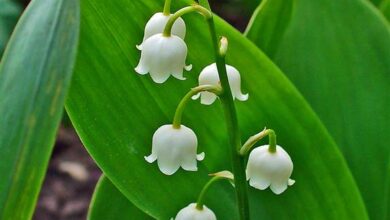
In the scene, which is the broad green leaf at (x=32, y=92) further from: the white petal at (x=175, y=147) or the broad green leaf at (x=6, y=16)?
the broad green leaf at (x=6, y=16)

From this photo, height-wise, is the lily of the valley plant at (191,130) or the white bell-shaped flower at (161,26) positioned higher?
the white bell-shaped flower at (161,26)

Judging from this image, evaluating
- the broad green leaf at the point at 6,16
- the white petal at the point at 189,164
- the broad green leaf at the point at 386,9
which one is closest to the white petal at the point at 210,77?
the white petal at the point at 189,164

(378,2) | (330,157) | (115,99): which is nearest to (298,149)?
(330,157)

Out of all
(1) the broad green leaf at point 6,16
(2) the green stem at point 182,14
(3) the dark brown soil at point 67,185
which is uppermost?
(2) the green stem at point 182,14

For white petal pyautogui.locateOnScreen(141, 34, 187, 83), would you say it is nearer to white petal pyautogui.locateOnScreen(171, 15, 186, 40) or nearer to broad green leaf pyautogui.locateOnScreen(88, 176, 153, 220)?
white petal pyautogui.locateOnScreen(171, 15, 186, 40)

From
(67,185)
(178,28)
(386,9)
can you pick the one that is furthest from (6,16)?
(178,28)

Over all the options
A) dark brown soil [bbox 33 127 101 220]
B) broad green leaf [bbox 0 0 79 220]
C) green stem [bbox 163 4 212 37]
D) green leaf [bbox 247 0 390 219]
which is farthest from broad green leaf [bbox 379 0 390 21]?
dark brown soil [bbox 33 127 101 220]

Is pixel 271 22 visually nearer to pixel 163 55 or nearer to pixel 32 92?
pixel 163 55

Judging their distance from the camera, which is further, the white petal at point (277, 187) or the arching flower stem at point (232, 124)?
the white petal at point (277, 187)
